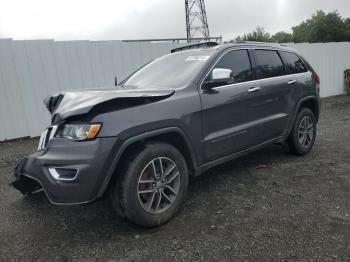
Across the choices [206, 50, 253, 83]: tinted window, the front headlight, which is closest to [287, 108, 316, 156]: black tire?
[206, 50, 253, 83]: tinted window

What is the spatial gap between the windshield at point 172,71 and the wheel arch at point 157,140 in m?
0.58

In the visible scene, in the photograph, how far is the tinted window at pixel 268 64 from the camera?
4.51 meters

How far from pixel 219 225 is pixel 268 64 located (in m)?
2.54

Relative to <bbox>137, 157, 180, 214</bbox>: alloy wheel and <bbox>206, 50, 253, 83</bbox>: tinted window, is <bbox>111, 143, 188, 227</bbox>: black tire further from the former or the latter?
<bbox>206, 50, 253, 83</bbox>: tinted window

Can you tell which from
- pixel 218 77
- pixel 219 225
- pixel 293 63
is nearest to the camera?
pixel 219 225

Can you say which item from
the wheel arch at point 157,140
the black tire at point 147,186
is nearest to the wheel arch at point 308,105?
the wheel arch at point 157,140

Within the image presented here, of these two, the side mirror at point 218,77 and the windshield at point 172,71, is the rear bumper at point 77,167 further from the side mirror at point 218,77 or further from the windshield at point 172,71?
the side mirror at point 218,77

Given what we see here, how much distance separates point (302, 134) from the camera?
5312 millimetres

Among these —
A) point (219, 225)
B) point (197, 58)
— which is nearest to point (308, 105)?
point (197, 58)

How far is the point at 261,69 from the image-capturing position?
14.8ft

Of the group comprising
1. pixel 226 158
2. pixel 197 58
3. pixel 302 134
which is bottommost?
pixel 302 134

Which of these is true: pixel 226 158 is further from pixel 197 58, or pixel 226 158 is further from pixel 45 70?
pixel 45 70

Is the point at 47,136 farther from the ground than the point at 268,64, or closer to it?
closer to it

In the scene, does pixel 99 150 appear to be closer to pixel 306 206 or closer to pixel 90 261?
pixel 90 261
